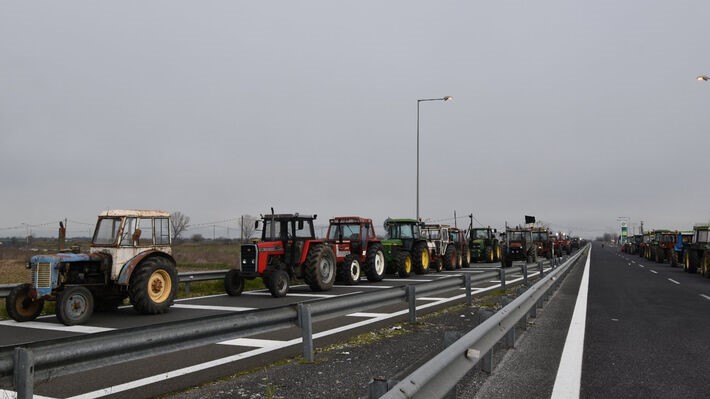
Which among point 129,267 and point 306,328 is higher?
point 129,267

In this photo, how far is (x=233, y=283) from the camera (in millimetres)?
13906

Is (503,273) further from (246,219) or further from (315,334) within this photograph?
(246,219)

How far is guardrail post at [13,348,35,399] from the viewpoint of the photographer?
3.11 meters

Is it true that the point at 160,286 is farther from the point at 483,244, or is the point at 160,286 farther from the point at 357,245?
the point at 483,244

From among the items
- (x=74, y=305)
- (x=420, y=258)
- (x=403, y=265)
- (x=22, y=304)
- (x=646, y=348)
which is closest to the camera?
(x=646, y=348)

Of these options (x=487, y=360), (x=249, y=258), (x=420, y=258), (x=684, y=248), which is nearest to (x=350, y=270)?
(x=249, y=258)

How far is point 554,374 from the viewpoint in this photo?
5344mm

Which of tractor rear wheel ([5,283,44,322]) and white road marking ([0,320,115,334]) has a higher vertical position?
tractor rear wheel ([5,283,44,322])

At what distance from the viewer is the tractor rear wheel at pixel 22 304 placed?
9633 millimetres

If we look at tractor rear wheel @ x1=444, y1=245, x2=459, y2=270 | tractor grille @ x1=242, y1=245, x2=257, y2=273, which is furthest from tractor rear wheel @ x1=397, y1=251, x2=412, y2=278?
tractor grille @ x1=242, y1=245, x2=257, y2=273

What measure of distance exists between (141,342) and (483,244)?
1136 inches

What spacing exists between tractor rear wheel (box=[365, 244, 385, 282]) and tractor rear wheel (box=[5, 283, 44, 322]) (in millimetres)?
10162

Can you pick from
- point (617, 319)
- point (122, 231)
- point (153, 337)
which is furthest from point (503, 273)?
point (153, 337)

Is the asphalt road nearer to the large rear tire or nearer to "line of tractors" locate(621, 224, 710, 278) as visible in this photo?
the large rear tire
